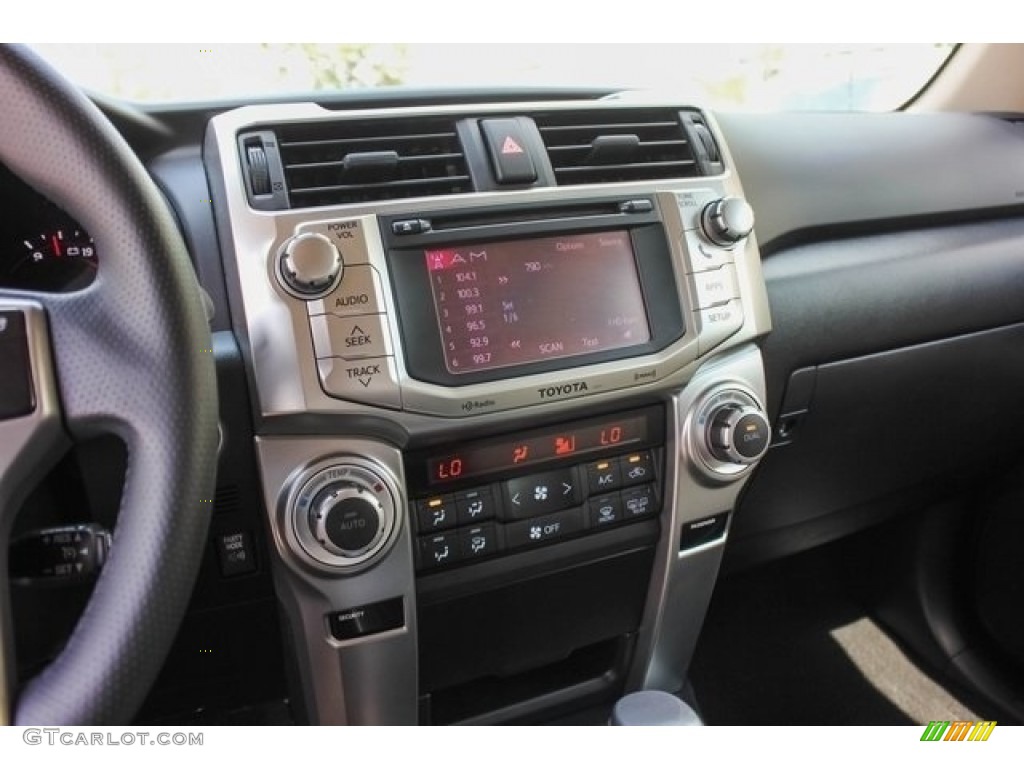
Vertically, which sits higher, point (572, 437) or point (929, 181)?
point (929, 181)

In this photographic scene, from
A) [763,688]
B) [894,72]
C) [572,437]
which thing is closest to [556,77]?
[572,437]

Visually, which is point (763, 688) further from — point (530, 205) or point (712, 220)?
point (530, 205)

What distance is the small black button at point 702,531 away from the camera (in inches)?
43.3

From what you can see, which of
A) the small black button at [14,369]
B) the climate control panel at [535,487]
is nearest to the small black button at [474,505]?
the climate control panel at [535,487]

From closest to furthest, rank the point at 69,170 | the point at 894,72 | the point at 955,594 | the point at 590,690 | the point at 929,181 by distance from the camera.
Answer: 1. the point at 69,170
2. the point at 590,690
3. the point at 929,181
4. the point at 894,72
5. the point at 955,594

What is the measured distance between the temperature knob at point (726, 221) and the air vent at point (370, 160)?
0.91 ft

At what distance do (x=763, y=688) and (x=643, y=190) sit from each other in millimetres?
986

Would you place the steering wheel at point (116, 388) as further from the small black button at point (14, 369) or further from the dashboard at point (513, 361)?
the dashboard at point (513, 361)

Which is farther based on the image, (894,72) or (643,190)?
(894,72)

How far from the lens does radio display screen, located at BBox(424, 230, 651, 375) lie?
0.88m

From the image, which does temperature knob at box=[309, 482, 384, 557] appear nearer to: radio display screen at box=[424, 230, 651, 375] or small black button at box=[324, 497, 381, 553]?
small black button at box=[324, 497, 381, 553]

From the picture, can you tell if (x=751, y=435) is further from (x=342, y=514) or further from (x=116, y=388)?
(x=116, y=388)

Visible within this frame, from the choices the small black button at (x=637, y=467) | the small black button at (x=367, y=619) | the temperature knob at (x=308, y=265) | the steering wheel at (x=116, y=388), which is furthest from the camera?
the small black button at (x=637, y=467)

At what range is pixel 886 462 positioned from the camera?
4.46 feet
